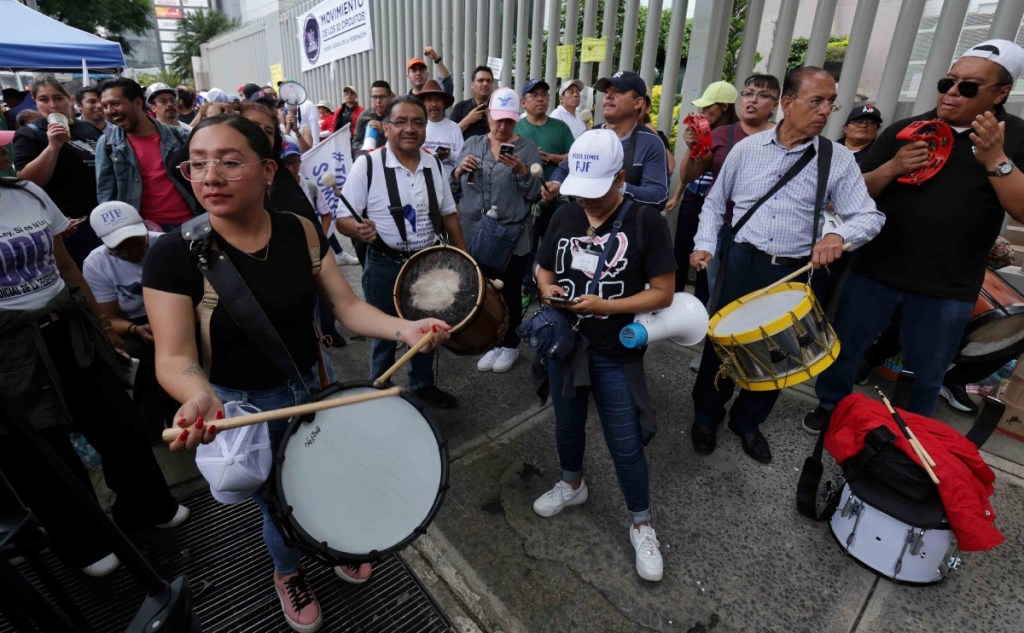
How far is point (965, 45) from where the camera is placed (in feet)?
20.0

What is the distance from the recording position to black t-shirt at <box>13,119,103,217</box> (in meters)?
3.90

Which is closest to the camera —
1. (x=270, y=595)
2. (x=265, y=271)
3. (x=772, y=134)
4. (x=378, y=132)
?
(x=265, y=271)

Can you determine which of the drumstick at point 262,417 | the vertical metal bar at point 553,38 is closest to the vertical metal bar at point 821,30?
the vertical metal bar at point 553,38

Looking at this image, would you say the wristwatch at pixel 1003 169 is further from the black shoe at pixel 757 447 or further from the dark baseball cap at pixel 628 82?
the dark baseball cap at pixel 628 82

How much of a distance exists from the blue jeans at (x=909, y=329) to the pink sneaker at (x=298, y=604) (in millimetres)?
3323

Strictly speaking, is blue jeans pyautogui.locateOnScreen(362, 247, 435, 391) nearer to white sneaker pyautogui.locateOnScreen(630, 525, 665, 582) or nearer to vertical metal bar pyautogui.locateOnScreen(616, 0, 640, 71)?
white sneaker pyautogui.locateOnScreen(630, 525, 665, 582)

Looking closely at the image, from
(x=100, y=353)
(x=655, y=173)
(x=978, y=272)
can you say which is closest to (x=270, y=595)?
A: (x=100, y=353)

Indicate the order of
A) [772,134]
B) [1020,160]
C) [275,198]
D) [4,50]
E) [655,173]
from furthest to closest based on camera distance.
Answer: [4,50] < [655,173] < [275,198] < [772,134] < [1020,160]

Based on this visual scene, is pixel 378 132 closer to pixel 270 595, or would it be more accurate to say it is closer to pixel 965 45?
pixel 270 595

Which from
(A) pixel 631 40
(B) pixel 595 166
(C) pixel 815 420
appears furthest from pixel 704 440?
(A) pixel 631 40

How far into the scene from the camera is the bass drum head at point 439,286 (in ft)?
9.00

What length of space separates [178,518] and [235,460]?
5.40 ft

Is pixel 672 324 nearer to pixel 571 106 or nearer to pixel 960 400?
pixel 960 400

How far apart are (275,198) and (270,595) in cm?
242
